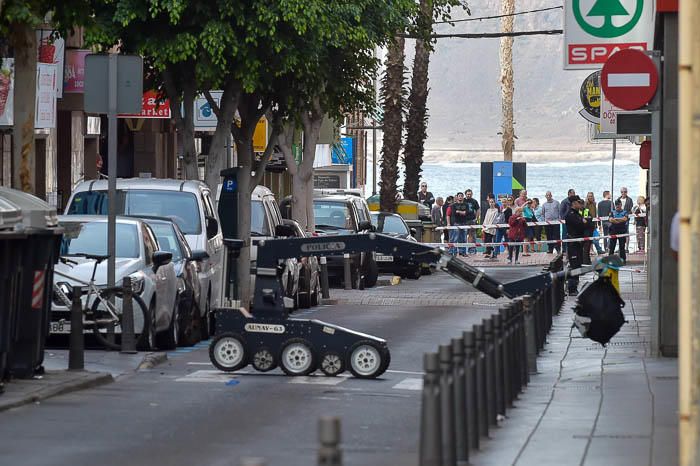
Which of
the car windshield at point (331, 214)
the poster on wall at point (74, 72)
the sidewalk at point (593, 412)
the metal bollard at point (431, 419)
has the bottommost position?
the sidewalk at point (593, 412)

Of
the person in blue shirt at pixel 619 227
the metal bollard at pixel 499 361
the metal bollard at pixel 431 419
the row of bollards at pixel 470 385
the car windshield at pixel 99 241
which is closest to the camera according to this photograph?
the metal bollard at pixel 431 419

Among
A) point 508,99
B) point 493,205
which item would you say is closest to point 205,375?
point 493,205

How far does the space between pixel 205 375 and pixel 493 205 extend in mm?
34516

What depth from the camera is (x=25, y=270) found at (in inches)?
541

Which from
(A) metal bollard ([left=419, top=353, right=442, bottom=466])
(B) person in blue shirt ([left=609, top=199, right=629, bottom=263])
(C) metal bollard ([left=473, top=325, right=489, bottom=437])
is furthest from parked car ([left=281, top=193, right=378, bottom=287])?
(A) metal bollard ([left=419, top=353, right=442, bottom=466])

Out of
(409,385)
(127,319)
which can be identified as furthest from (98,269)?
(409,385)

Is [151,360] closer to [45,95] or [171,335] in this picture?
[171,335]

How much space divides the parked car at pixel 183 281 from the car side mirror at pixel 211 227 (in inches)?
65.9

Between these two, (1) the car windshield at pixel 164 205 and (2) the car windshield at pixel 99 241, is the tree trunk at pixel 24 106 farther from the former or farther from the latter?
(1) the car windshield at pixel 164 205

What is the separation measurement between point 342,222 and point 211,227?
1369 cm

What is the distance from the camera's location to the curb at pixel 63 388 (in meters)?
12.6

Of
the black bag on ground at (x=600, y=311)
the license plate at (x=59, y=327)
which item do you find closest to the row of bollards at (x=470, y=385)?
the black bag on ground at (x=600, y=311)

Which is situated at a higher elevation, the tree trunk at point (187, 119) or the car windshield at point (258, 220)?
the tree trunk at point (187, 119)

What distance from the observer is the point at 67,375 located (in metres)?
14.6
